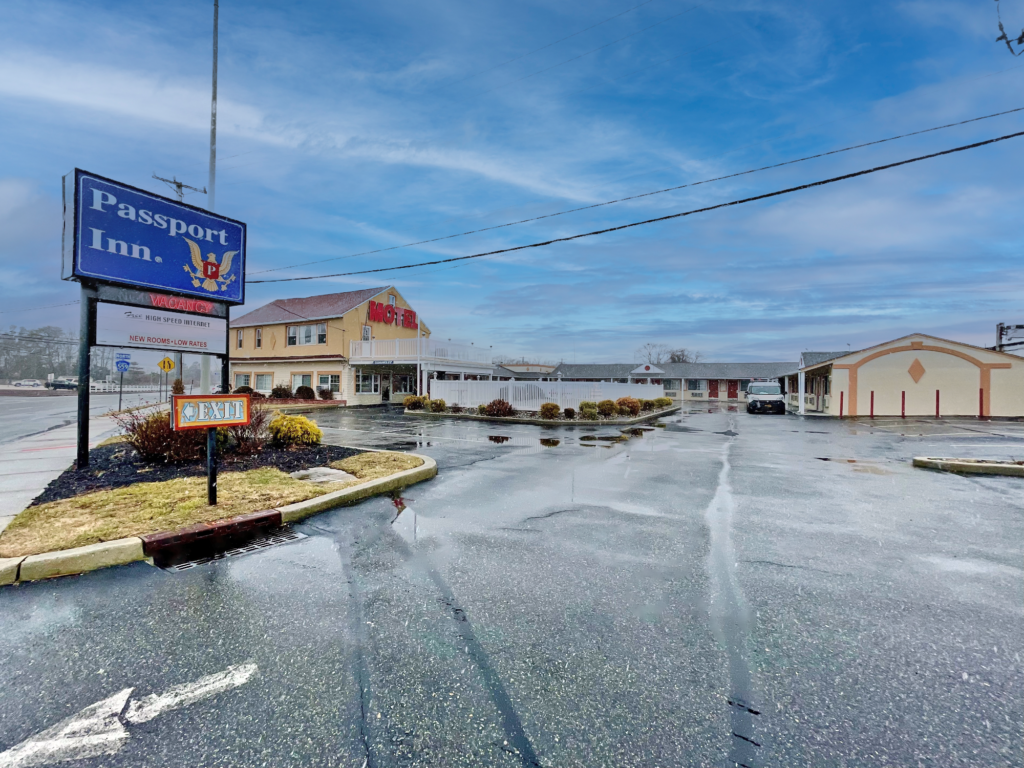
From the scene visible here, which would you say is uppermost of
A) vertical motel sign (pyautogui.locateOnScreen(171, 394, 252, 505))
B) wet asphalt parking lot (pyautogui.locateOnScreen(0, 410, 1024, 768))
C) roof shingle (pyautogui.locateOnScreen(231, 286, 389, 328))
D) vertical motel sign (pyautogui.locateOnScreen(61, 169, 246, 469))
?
roof shingle (pyautogui.locateOnScreen(231, 286, 389, 328))

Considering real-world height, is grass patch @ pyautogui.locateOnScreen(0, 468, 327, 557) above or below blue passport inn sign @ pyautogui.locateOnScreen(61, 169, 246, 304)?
below

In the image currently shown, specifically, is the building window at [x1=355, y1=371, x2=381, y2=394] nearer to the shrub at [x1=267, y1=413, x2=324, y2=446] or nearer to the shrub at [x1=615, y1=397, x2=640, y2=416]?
the shrub at [x1=615, y1=397, x2=640, y2=416]

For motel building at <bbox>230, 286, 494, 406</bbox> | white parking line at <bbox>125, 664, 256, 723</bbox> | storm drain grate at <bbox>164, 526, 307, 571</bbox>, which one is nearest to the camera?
white parking line at <bbox>125, 664, 256, 723</bbox>

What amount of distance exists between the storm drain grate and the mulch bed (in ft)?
10.4

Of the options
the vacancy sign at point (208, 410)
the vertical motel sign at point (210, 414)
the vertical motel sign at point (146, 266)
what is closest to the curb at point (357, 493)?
the vertical motel sign at point (210, 414)

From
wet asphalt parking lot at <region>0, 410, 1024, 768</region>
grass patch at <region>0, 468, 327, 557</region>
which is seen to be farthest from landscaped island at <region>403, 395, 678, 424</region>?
wet asphalt parking lot at <region>0, 410, 1024, 768</region>

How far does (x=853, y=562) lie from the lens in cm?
458

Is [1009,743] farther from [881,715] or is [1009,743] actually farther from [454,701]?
[454,701]

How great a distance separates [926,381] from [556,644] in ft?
118

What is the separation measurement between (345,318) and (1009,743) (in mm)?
33940

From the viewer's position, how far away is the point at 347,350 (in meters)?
32.8

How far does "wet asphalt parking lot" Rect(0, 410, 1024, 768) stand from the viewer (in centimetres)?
228

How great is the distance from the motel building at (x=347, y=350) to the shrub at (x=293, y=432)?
1809cm

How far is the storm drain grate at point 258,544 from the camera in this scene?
14.7ft
